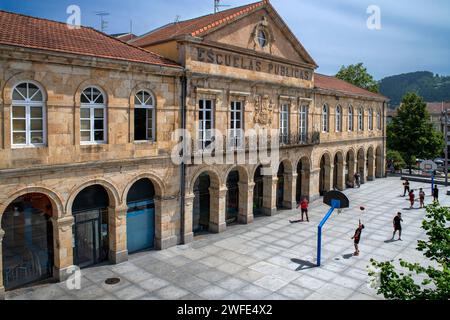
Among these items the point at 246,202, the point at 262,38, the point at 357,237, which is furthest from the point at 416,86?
the point at 357,237

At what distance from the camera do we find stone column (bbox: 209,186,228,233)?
2111 cm

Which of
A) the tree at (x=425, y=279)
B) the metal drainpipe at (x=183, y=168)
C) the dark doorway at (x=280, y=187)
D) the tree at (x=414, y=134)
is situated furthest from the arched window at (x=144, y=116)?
the tree at (x=414, y=134)

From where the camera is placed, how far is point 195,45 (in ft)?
62.0

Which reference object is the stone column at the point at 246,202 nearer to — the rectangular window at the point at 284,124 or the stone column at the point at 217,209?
the stone column at the point at 217,209

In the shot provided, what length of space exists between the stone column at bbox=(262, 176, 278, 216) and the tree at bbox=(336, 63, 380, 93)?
34.8 m

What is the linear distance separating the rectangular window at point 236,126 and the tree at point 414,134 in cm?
3208

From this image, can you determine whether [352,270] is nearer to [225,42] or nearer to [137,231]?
[137,231]

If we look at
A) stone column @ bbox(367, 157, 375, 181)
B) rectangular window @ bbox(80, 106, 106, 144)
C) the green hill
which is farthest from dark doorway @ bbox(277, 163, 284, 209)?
the green hill

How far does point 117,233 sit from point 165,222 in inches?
100

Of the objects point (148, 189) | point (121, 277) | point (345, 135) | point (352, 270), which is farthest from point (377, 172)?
point (121, 277)

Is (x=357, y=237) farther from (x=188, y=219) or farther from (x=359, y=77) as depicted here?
(x=359, y=77)

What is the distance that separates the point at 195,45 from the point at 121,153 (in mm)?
6507

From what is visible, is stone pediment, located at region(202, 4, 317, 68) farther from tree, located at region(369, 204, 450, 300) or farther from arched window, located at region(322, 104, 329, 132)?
tree, located at region(369, 204, 450, 300)

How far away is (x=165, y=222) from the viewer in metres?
18.5
